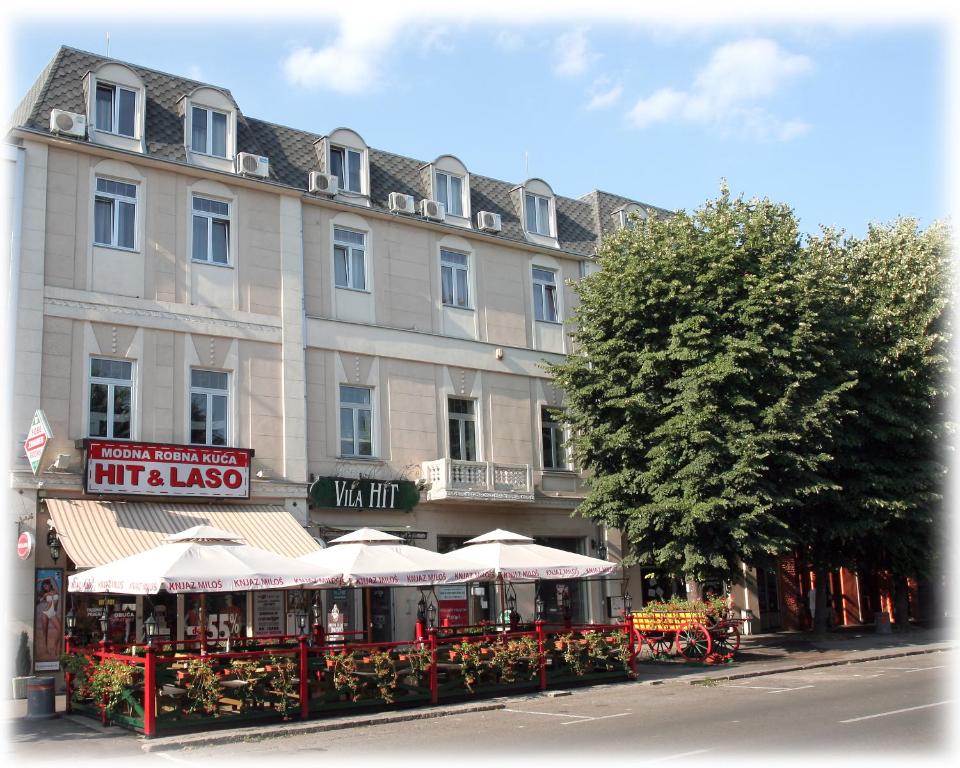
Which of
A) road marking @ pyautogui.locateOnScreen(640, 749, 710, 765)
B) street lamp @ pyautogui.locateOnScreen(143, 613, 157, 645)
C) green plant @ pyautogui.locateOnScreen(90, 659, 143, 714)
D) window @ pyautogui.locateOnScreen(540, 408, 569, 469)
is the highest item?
window @ pyautogui.locateOnScreen(540, 408, 569, 469)

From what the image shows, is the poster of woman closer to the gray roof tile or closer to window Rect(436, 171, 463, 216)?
the gray roof tile

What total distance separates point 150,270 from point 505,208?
1142cm

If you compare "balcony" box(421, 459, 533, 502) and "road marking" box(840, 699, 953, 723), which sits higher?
"balcony" box(421, 459, 533, 502)

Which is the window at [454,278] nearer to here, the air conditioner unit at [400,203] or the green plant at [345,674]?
the air conditioner unit at [400,203]

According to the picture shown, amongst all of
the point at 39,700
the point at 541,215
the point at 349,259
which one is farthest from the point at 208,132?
the point at 39,700

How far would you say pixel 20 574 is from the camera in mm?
19125

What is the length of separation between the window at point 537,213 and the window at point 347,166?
226 inches

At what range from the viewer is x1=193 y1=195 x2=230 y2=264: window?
2309 centimetres

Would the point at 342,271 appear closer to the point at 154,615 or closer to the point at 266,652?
the point at 154,615

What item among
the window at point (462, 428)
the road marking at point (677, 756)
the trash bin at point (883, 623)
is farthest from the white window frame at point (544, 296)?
the road marking at point (677, 756)

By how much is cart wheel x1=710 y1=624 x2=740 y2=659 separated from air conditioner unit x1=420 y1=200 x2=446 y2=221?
13060 millimetres

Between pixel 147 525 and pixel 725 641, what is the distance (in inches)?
522

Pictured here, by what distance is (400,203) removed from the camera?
86.5ft

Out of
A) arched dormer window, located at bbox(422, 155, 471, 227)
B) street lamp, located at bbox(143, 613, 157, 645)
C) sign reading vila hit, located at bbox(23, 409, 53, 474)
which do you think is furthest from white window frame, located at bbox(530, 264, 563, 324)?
sign reading vila hit, located at bbox(23, 409, 53, 474)
